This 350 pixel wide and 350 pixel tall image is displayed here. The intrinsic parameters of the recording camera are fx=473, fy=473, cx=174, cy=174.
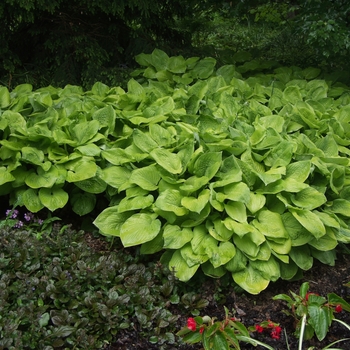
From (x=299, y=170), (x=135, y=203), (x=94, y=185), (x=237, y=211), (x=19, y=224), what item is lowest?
(x=19, y=224)

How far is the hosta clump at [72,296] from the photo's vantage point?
2.09 m

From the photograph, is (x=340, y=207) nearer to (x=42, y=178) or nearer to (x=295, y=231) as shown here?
(x=295, y=231)

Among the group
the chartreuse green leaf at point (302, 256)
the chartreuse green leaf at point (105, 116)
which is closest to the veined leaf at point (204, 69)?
the chartreuse green leaf at point (105, 116)

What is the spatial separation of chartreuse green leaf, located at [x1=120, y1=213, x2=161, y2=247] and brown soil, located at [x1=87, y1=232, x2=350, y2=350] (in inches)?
15.4

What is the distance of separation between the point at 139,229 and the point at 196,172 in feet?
1.62

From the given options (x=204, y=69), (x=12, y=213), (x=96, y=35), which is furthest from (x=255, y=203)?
(x=96, y=35)

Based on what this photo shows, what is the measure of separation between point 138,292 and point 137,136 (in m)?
1.02

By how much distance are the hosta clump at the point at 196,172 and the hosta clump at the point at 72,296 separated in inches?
7.0

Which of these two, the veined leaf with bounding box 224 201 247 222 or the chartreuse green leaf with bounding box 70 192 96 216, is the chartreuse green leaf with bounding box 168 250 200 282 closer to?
the veined leaf with bounding box 224 201 247 222

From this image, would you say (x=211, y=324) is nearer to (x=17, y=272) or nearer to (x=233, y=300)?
(x=233, y=300)

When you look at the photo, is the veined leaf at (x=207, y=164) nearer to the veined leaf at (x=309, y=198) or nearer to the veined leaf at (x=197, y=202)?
the veined leaf at (x=197, y=202)

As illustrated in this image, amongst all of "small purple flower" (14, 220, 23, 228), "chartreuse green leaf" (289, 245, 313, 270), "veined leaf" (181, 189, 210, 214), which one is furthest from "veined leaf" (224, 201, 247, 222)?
"small purple flower" (14, 220, 23, 228)

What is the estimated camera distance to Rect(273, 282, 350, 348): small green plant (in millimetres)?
2234

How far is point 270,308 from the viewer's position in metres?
2.55
